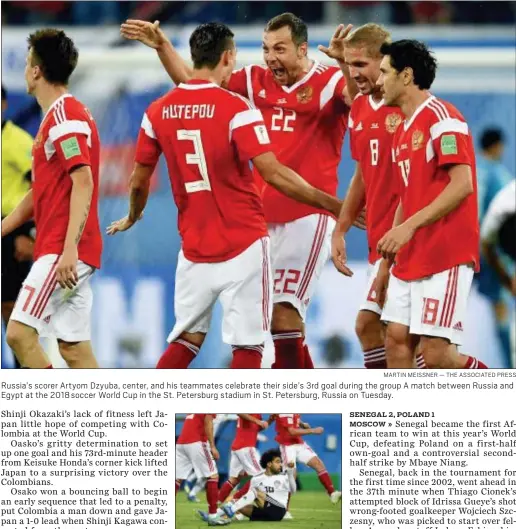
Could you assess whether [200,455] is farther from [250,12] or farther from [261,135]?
[250,12]

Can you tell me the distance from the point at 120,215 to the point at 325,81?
1.44 meters

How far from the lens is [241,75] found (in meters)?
4.59

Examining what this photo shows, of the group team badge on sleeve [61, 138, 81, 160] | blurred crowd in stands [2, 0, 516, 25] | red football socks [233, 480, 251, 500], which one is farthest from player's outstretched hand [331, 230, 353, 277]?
blurred crowd in stands [2, 0, 516, 25]

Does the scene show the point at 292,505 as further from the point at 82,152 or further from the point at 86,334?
the point at 82,152

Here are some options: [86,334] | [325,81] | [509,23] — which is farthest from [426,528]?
[509,23]

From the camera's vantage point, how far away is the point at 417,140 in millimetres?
4012

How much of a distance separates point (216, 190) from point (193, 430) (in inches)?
38.8

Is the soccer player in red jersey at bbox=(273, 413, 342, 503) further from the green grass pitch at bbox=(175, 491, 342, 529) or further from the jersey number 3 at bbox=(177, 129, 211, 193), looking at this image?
the jersey number 3 at bbox=(177, 129, 211, 193)

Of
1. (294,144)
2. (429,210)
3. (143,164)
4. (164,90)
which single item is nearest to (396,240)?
(429,210)

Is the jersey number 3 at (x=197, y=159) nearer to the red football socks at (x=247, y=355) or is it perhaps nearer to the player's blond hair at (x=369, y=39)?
the red football socks at (x=247, y=355)

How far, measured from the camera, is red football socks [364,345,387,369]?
445 centimetres

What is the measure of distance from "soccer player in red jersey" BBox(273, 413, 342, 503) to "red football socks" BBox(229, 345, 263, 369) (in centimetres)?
36

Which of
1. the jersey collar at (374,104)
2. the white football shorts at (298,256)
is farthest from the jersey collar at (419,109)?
the white football shorts at (298,256)

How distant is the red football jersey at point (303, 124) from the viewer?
4.52 metres
